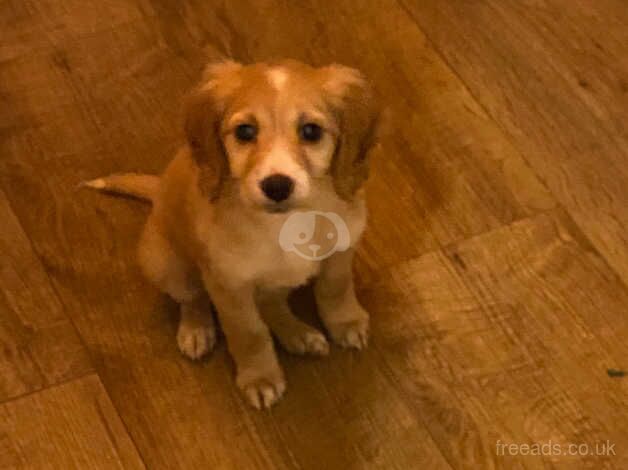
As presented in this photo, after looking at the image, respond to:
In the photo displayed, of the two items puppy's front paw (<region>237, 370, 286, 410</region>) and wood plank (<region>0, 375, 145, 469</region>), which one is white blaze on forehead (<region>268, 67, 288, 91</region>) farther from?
wood plank (<region>0, 375, 145, 469</region>)

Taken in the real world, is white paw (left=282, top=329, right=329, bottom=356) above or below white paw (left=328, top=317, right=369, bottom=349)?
below

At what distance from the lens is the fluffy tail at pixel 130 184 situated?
192 centimetres

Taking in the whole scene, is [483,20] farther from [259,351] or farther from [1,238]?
[1,238]

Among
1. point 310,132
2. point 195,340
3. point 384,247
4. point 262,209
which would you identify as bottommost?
point 195,340

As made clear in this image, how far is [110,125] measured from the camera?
213 centimetres

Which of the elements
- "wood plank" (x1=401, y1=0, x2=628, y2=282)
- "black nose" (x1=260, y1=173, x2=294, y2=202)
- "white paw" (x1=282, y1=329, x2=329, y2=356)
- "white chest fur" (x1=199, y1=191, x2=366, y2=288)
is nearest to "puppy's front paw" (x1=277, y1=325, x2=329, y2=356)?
"white paw" (x1=282, y1=329, x2=329, y2=356)

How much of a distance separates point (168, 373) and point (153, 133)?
593mm

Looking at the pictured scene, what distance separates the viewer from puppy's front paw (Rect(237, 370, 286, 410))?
173 centimetres

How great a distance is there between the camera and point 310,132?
137cm

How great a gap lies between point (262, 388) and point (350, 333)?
0.20 metres

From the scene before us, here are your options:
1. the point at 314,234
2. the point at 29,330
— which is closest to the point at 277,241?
the point at 314,234

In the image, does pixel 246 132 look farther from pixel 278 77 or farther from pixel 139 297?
pixel 139 297

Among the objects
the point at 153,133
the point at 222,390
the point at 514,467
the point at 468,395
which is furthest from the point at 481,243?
the point at 153,133

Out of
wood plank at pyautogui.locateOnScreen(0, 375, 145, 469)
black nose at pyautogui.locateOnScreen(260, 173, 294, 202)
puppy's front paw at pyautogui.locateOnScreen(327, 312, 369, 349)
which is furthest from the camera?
puppy's front paw at pyautogui.locateOnScreen(327, 312, 369, 349)
